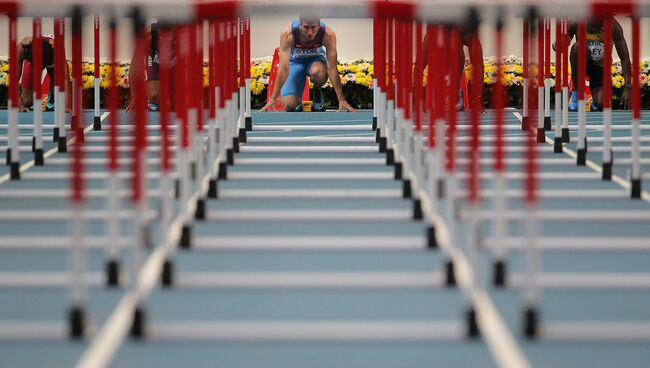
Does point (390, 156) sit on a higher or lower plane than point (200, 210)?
higher

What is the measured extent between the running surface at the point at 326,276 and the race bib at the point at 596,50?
253 inches

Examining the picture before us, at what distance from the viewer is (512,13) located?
222 inches

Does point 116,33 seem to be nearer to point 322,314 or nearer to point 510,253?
point 322,314

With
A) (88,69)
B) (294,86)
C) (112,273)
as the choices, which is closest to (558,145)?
(294,86)

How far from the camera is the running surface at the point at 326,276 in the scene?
15.8 feet

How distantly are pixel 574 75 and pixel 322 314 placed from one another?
12.1 m

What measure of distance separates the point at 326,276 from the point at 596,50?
11.4 metres

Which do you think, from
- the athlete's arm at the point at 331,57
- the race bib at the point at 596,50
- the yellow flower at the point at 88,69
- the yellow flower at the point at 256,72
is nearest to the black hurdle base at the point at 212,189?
the athlete's arm at the point at 331,57

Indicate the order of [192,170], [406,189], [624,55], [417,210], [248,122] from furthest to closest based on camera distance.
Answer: [624,55] < [248,122] < [192,170] < [406,189] < [417,210]

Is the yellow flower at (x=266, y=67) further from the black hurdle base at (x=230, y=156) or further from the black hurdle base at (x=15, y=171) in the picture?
the black hurdle base at (x=15, y=171)

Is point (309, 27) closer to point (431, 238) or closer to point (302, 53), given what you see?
point (302, 53)

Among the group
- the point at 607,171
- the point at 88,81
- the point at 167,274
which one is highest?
the point at 88,81

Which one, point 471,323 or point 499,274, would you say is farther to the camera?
point 499,274

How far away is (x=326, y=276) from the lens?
19.9 ft
